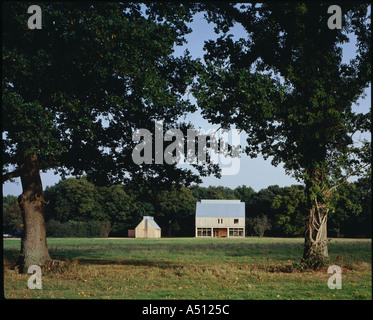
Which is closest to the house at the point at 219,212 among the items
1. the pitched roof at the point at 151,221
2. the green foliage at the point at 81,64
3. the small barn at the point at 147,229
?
the pitched roof at the point at 151,221

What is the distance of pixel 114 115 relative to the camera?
17.6 m

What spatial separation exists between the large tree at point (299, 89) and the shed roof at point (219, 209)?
18.7 m

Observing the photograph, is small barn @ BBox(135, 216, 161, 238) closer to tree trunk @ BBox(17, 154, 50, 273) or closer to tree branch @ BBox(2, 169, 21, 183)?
tree trunk @ BBox(17, 154, 50, 273)

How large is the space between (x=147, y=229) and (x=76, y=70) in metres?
33.7

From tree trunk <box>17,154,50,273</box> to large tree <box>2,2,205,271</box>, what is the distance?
43mm

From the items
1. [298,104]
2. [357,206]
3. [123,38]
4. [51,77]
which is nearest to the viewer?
[123,38]

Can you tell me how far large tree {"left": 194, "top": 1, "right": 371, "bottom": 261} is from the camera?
46.3ft

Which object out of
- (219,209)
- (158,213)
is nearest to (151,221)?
(158,213)

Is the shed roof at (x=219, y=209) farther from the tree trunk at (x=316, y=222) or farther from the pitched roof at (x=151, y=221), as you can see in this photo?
the tree trunk at (x=316, y=222)

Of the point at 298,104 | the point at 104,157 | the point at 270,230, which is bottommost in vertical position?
the point at 270,230

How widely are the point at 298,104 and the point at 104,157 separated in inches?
350

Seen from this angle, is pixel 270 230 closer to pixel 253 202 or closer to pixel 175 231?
pixel 253 202

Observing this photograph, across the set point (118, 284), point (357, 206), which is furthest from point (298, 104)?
point (118, 284)

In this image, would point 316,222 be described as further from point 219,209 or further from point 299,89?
point 219,209
